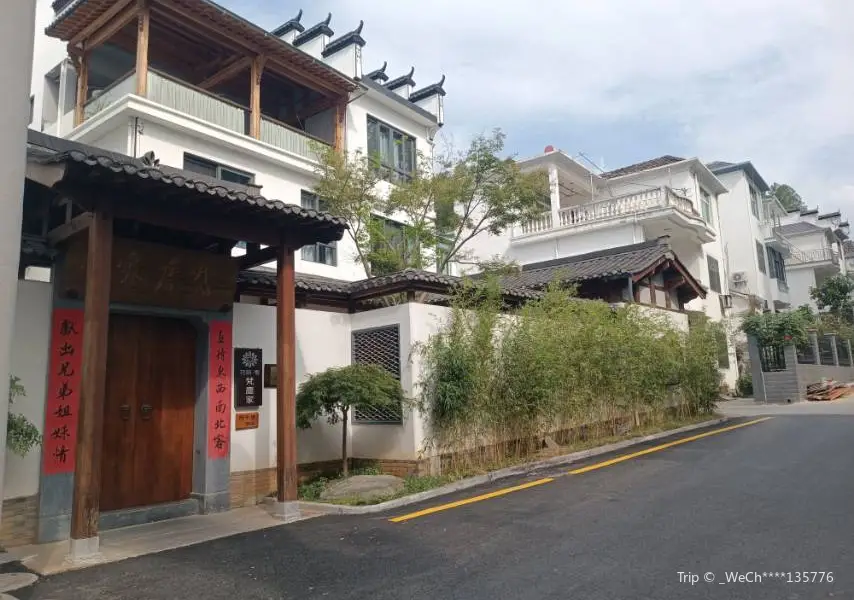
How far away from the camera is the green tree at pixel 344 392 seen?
309 inches

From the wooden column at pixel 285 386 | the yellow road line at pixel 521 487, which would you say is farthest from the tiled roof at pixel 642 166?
the wooden column at pixel 285 386

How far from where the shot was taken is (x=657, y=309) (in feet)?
55.5

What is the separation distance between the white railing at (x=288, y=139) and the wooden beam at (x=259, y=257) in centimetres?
733

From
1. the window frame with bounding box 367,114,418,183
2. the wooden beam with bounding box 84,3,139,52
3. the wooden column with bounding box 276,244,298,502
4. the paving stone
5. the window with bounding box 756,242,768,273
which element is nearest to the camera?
the paving stone

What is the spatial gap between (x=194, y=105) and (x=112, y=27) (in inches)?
87.4

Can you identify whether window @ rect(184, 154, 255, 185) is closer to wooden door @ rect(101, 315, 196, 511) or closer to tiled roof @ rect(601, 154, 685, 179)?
wooden door @ rect(101, 315, 196, 511)

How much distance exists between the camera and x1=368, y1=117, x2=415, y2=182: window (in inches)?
683

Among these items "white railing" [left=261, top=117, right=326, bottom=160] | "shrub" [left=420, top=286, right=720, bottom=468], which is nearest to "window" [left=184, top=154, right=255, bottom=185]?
"white railing" [left=261, top=117, right=326, bottom=160]

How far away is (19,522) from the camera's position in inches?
235

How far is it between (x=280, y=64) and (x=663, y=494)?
41.3ft

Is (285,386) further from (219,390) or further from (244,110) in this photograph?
(244,110)

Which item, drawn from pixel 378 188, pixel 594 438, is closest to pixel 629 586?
pixel 594 438

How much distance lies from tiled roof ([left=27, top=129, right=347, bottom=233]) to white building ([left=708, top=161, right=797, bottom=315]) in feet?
80.8

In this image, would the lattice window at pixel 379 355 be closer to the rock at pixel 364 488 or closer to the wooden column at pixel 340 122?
the rock at pixel 364 488
